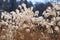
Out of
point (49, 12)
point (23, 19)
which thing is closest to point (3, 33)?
point (23, 19)

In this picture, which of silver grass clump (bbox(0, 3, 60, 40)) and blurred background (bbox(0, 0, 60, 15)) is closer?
silver grass clump (bbox(0, 3, 60, 40))

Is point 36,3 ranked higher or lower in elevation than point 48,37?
higher

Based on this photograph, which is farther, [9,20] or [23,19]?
[9,20]

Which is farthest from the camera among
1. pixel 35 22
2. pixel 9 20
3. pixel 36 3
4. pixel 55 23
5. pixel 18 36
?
pixel 36 3

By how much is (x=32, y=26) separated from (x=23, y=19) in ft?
0.28

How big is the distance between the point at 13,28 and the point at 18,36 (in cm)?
9

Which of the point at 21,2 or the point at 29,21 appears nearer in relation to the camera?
the point at 29,21

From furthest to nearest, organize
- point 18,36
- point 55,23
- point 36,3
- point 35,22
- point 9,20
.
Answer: point 36,3 < point 9,20 < point 18,36 < point 35,22 < point 55,23

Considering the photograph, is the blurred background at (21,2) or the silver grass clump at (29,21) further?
the blurred background at (21,2)

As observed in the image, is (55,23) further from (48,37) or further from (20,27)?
(20,27)

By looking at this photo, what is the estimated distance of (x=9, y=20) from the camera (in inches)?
53.5

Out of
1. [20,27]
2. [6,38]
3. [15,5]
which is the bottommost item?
[6,38]

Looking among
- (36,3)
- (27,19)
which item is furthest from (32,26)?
(36,3)

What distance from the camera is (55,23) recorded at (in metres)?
0.95
